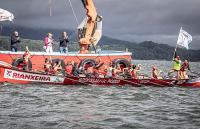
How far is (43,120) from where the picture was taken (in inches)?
614

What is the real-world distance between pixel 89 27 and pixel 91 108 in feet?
60.6

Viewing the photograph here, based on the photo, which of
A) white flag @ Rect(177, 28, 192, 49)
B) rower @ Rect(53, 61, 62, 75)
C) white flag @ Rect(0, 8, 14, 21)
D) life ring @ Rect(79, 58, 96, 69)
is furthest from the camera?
white flag @ Rect(177, 28, 192, 49)

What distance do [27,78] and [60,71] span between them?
435cm

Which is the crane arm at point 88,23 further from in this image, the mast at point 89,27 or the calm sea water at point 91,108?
the calm sea water at point 91,108

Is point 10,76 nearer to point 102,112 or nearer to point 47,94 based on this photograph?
point 47,94

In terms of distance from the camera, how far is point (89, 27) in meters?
36.7

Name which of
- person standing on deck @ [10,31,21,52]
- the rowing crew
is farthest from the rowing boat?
person standing on deck @ [10,31,21,52]

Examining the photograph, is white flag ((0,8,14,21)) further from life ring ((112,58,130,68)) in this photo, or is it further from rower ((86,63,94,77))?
life ring ((112,58,130,68))

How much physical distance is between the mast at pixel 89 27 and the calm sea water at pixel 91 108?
8652mm

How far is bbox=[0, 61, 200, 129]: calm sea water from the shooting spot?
1523 centimetres

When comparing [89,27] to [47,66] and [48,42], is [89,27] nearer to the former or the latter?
[48,42]

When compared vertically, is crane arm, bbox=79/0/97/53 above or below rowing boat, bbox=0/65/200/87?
above

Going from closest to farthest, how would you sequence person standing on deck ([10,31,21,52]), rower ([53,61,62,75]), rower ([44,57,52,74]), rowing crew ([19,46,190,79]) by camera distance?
rower ([44,57,52,74]), rowing crew ([19,46,190,79]), rower ([53,61,62,75]), person standing on deck ([10,31,21,52])

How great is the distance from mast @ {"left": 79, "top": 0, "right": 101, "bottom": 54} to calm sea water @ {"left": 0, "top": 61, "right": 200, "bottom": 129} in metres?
8.65
